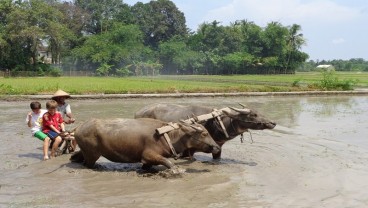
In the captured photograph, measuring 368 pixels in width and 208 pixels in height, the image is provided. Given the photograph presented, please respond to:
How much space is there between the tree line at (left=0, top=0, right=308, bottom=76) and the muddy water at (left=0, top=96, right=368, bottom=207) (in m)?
45.6

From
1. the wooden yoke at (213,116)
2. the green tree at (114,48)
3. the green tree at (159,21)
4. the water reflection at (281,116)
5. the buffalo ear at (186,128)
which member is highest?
the green tree at (159,21)

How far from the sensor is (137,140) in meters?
7.39

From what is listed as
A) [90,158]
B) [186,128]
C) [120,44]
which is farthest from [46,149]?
[120,44]

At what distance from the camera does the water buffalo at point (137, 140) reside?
24.2ft

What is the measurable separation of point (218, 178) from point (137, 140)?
141 centimetres

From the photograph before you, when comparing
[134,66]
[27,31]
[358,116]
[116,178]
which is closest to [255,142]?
[116,178]

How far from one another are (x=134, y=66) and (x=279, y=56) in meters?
21.7

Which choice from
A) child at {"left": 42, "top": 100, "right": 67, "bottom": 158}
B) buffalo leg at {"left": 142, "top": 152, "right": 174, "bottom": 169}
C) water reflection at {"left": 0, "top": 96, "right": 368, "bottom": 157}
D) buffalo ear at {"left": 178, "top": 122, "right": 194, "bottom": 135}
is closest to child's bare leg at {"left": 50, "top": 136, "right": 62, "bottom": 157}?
child at {"left": 42, "top": 100, "right": 67, "bottom": 158}

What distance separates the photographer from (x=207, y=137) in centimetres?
762

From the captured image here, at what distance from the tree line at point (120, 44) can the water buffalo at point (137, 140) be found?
47.5 meters

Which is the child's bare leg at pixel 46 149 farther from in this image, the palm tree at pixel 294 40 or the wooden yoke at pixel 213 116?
the palm tree at pixel 294 40

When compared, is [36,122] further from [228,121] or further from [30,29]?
[30,29]

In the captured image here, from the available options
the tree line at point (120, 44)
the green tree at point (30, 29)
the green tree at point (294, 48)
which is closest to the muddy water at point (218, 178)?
the green tree at point (30, 29)

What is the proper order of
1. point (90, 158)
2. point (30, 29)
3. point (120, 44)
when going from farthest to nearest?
point (120, 44) → point (30, 29) → point (90, 158)
